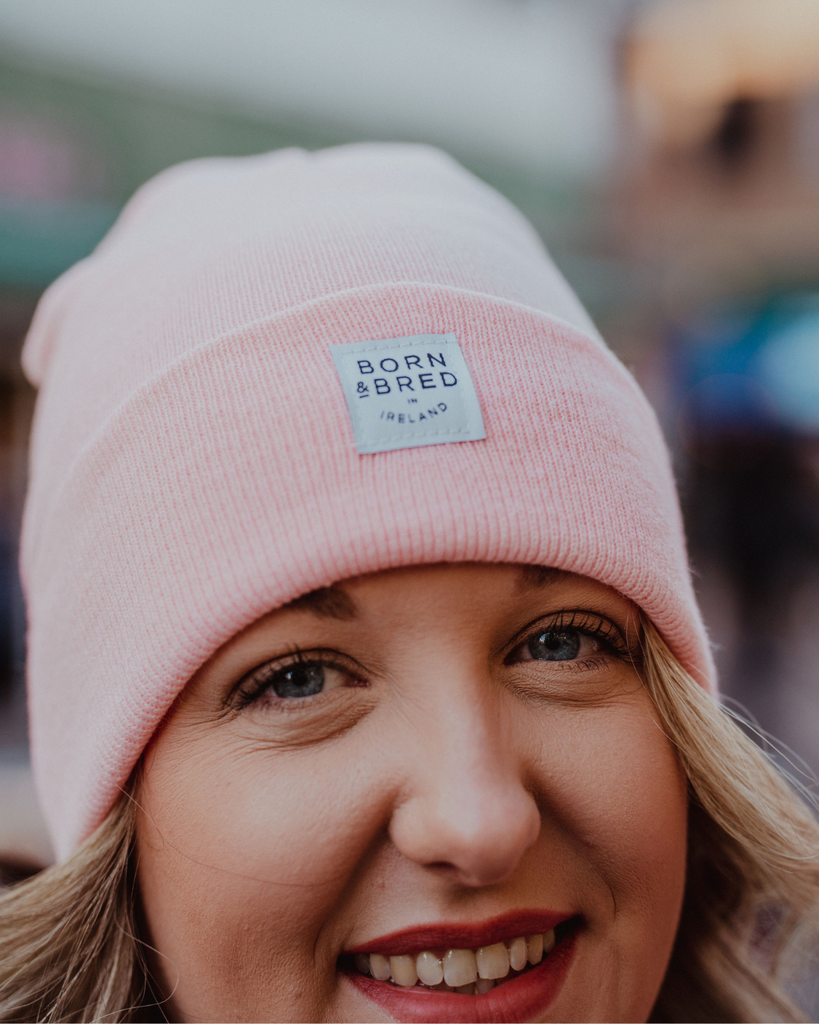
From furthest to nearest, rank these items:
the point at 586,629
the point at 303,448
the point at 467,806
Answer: the point at 586,629 → the point at 303,448 → the point at 467,806

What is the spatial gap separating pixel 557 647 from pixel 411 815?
31cm

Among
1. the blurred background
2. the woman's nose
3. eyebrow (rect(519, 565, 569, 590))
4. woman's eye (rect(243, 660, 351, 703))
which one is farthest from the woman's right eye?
the blurred background

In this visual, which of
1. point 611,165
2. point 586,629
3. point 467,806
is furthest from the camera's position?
point 611,165

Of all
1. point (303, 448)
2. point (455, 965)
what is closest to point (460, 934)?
point (455, 965)

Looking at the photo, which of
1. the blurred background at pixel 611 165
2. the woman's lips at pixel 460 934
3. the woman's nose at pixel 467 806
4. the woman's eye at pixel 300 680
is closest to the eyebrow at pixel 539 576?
the woman's nose at pixel 467 806

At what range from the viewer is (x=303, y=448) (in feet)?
3.51

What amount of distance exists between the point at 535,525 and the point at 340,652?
0.96 feet

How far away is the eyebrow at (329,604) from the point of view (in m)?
1.03

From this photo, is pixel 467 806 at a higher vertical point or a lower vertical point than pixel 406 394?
lower

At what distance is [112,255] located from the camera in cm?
156

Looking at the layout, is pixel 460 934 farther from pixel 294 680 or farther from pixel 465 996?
pixel 294 680

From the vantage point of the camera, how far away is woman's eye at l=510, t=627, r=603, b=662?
3.74ft

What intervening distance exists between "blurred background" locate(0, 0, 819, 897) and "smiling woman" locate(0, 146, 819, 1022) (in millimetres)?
4173

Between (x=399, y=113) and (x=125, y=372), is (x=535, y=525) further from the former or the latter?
(x=399, y=113)
